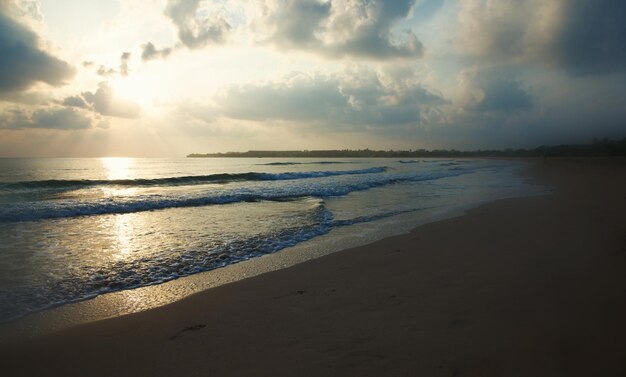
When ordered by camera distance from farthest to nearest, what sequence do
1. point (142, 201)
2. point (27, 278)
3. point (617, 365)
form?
point (142, 201) → point (27, 278) → point (617, 365)

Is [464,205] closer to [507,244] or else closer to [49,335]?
[507,244]

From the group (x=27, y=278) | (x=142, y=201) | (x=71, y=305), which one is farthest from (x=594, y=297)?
(x=142, y=201)

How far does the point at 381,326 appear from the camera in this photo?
3.52 m

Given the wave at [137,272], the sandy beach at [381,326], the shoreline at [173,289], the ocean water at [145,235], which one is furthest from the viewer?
the ocean water at [145,235]

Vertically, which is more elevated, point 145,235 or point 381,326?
point 381,326

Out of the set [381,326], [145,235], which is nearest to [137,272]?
[145,235]

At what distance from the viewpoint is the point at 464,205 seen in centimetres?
1359

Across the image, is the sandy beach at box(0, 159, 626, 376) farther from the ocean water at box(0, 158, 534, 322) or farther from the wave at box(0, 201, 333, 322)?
the ocean water at box(0, 158, 534, 322)

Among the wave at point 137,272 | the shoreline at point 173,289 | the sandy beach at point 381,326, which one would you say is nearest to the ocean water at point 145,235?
the wave at point 137,272

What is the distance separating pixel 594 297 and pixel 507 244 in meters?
3.13

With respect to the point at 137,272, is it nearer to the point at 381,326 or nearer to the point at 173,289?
the point at 173,289

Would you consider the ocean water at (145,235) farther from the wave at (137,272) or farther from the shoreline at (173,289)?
the shoreline at (173,289)

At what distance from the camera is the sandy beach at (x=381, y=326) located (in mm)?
2859

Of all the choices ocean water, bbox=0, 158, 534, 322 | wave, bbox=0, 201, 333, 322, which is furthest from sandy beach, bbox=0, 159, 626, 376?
ocean water, bbox=0, 158, 534, 322
